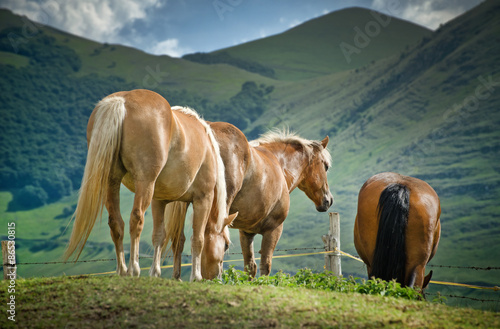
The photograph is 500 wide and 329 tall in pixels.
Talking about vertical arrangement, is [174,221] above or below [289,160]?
below

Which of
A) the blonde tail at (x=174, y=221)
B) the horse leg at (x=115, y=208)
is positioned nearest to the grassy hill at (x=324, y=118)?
the blonde tail at (x=174, y=221)

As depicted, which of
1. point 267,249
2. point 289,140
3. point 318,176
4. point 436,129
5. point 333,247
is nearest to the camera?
point 267,249

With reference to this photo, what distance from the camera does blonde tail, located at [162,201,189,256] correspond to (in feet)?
18.3

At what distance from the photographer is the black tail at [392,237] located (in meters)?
5.63

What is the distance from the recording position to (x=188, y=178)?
486 cm

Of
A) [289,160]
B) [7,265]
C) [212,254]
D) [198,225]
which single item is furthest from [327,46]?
[198,225]

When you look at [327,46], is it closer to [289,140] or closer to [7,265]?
[289,140]

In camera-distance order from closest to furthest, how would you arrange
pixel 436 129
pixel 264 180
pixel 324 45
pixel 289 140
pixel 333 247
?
1. pixel 264 180
2. pixel 289 140
3. pixel 333 247
4. pixel 436 129
5. pixel 324 45

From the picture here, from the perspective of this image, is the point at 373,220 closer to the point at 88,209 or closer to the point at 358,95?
the point at 88,209

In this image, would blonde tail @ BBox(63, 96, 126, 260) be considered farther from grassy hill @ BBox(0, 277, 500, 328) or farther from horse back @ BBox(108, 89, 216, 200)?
grassy hill @ BBox(0, 277, 500, 328)

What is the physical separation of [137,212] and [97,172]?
532mm

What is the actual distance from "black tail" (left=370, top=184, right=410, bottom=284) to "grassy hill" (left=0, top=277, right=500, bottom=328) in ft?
4.54

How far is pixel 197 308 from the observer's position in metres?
3.61

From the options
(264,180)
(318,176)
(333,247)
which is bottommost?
(333,247)
